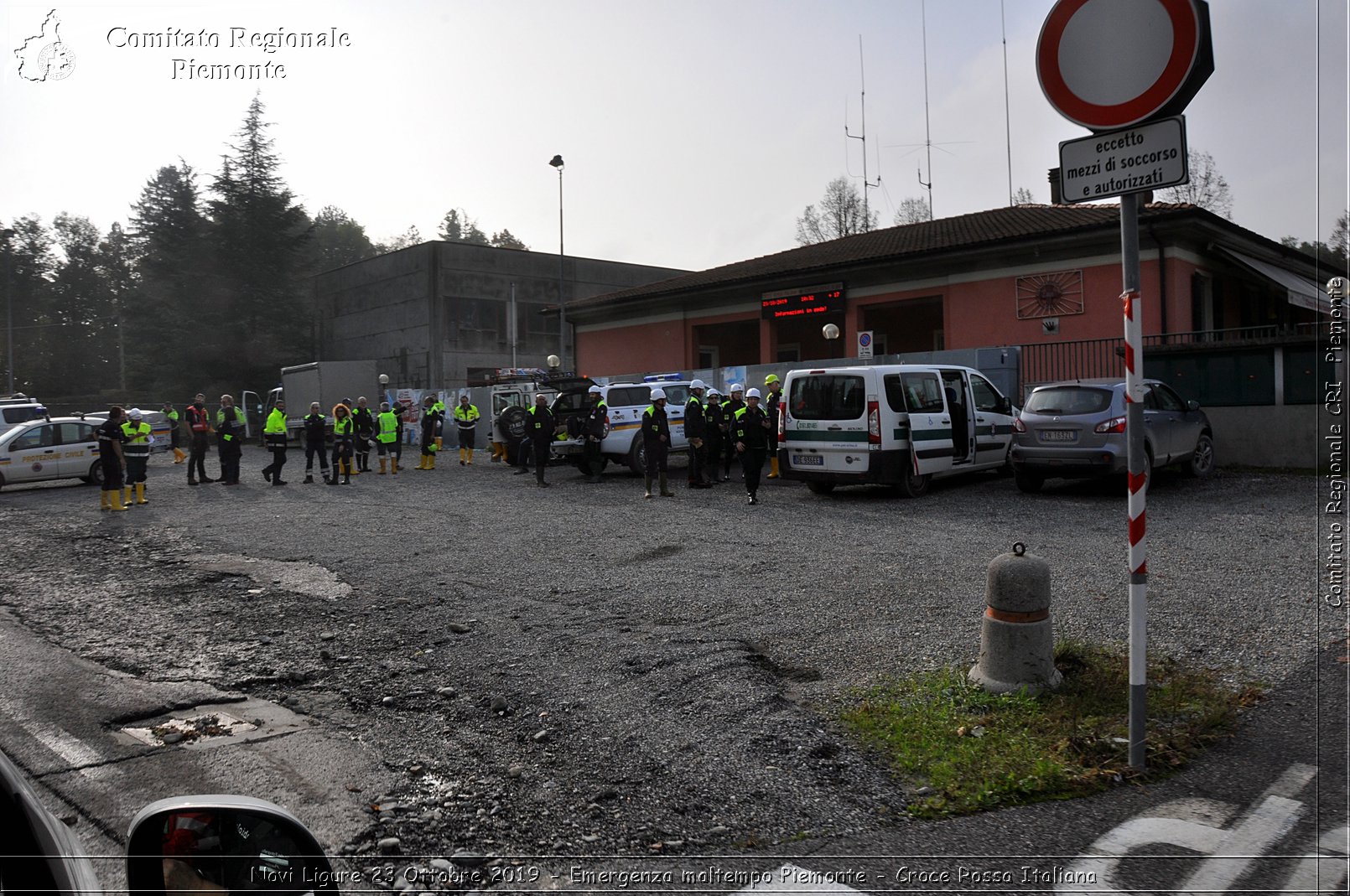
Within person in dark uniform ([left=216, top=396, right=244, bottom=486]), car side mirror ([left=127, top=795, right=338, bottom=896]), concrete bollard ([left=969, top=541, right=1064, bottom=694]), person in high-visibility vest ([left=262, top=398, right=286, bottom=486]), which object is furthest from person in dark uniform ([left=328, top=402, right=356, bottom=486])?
car side mirror ([left=127, top=795, right=338, bottom=896])

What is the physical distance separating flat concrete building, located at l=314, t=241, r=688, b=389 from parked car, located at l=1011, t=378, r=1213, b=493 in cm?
3292

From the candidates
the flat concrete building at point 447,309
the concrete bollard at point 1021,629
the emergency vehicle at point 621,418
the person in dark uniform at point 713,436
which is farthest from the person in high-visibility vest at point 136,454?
the flat concrete building at point 447,309

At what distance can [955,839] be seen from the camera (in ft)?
11.3

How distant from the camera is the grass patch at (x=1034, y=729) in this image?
12.7 ft

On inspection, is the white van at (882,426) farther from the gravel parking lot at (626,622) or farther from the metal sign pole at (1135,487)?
the metal sign pole at (1135,487)

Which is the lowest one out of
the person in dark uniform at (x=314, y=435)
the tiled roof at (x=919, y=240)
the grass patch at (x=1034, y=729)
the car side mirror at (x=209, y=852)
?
the grass patch at (x=1034, y=729)

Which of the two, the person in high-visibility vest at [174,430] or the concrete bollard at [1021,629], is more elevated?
the person in high-visibility vest at [174,430]

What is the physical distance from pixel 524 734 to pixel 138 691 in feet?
8.91

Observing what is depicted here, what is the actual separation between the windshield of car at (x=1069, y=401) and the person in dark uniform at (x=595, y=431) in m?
8.29

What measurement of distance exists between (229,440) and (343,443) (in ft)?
8.04

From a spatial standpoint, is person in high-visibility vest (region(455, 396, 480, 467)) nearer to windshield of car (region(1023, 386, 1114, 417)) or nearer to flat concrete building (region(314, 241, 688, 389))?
windshield of car (region(1023, 386, 1114, 417))

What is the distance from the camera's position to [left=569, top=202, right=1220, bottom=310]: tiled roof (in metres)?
21.1

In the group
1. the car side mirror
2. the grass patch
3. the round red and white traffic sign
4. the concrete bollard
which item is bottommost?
the grass patch

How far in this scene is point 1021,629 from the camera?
4.91 meters
